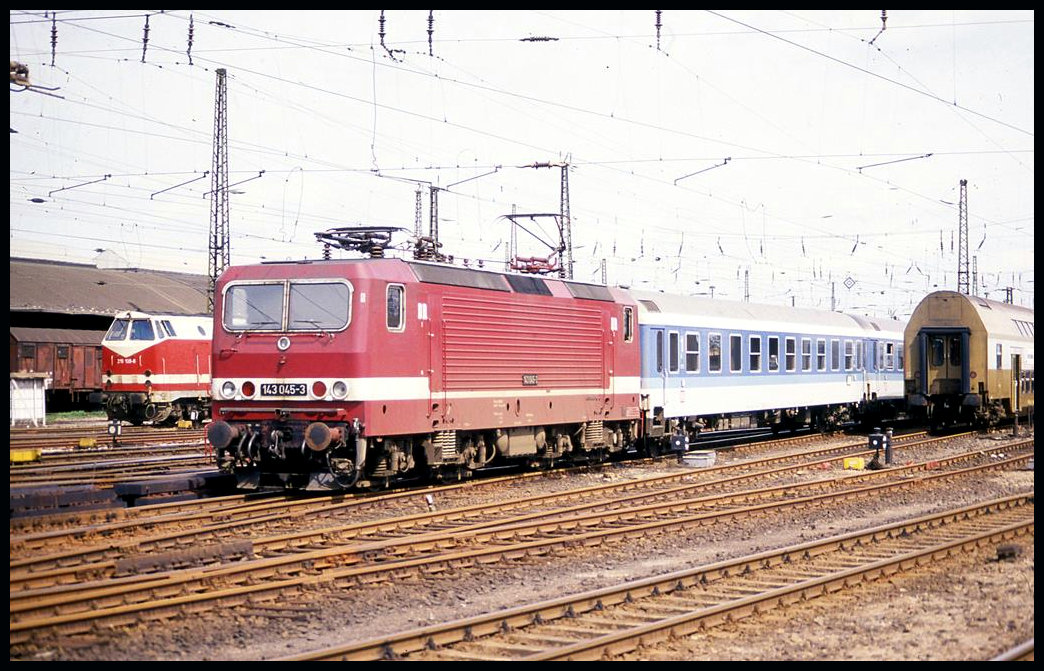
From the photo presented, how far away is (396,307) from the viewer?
16.8 m

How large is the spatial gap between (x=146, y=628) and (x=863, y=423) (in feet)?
105

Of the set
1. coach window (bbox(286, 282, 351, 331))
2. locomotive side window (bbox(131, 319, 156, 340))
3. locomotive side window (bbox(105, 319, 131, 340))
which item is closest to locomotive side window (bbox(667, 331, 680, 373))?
coach window (bbox(286, 282, 351, 331))

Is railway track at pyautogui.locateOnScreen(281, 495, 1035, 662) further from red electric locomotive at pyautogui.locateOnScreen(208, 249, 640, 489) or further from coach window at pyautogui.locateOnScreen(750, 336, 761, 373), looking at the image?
coach window at pyautogui.locateOnScreen(750, 336, 761, 373)

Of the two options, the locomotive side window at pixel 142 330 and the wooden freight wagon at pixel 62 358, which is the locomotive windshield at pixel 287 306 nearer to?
A: the locomotive side window at pixel 142 330

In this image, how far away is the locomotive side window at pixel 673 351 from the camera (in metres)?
25.5

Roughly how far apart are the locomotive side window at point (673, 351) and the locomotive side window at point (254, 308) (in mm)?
11160

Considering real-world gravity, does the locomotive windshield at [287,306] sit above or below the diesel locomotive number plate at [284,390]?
above

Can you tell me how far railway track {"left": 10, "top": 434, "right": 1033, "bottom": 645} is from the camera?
31.9 ft

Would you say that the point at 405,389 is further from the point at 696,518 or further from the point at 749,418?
the point at 749,418

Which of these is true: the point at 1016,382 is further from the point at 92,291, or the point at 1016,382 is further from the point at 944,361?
the point at 92,291

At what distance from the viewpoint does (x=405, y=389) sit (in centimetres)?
1689

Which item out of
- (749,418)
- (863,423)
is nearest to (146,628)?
(749,418)

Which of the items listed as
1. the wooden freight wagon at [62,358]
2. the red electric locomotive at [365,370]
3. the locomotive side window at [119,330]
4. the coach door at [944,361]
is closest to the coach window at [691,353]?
the red electric locomotive at [365,370]

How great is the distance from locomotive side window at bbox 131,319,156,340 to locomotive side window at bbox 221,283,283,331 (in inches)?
638
